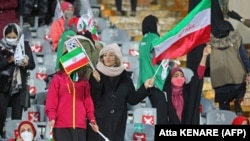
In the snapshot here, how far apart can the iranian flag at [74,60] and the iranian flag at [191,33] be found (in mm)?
1143

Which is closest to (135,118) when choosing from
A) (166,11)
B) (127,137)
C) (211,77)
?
(127,137)

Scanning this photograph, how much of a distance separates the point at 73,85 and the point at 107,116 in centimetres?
49

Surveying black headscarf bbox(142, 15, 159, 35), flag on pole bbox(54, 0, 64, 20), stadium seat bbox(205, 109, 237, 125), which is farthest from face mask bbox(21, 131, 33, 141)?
flag on pole bbox(54, 0, 64, 20)

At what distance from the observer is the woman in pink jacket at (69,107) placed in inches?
412

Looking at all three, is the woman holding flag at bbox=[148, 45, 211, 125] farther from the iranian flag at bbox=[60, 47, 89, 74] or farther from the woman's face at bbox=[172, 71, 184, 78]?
the iranian flag at bbox=[60, 47, 89, 74]

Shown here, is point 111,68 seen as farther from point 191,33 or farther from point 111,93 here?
point 191,33

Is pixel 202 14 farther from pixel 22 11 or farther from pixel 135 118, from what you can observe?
pixel 22 11

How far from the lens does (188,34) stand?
11.3 metres

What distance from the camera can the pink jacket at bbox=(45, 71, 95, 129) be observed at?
10461 mm

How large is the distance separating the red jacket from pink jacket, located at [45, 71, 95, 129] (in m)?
4.38

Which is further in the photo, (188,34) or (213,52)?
(213,52)

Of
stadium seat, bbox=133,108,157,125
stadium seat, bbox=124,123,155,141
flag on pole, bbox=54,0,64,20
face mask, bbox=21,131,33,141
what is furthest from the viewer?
flag on pole, bbox=54,0,64,20

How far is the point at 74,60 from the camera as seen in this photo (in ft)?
34.8

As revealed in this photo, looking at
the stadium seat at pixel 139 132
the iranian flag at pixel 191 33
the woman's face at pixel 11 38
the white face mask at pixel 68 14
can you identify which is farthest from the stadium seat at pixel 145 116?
the white face mask at pixel 68 14
